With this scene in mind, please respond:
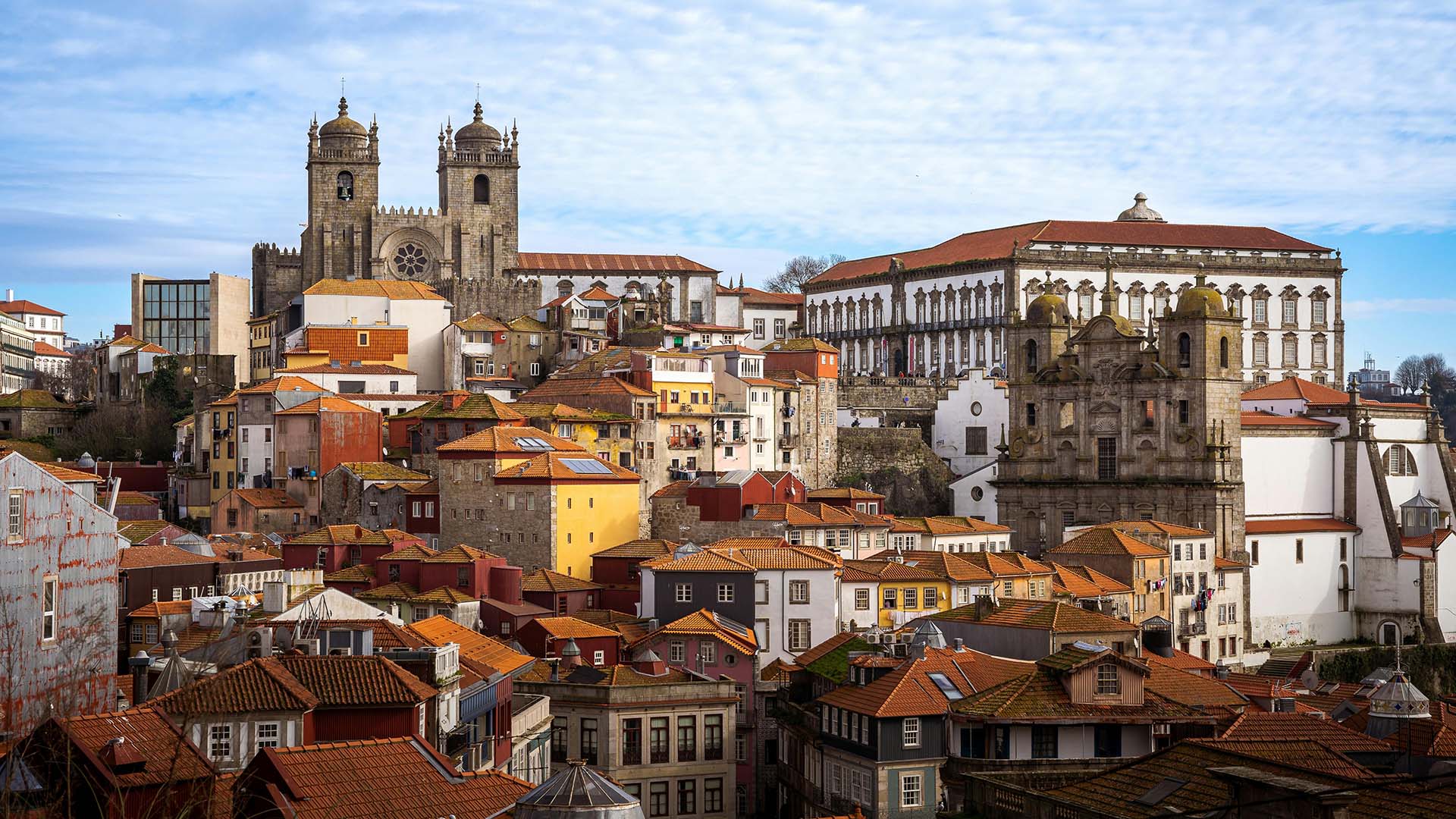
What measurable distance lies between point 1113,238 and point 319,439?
56.1 metres

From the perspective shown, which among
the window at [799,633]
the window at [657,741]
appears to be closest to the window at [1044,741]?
the window at [657,741]

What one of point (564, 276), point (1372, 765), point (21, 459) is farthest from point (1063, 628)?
point (564, 276)

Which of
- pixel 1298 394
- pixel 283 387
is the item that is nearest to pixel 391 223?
pixel 283 387

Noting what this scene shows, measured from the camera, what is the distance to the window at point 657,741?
149ft

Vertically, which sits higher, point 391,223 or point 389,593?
point 391,223

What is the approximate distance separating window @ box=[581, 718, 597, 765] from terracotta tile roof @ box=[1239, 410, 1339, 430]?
4554 centimetres

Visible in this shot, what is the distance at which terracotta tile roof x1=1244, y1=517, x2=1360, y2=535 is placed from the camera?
267 feet

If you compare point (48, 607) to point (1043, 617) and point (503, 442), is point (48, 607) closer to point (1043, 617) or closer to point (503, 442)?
point (1043, 617)

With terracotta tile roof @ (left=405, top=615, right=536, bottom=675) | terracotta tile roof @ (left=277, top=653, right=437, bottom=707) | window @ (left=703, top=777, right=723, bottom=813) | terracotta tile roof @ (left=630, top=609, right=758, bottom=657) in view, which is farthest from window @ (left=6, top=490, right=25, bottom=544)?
terracotta tile roof @ (left=630, top=609, right=758, bottom=657)

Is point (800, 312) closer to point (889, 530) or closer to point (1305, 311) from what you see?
point (1305, 311)

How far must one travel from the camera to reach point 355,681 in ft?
101

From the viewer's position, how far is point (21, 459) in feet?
109

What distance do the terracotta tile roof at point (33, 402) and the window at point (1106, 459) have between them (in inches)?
1915

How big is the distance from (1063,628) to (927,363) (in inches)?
2708
